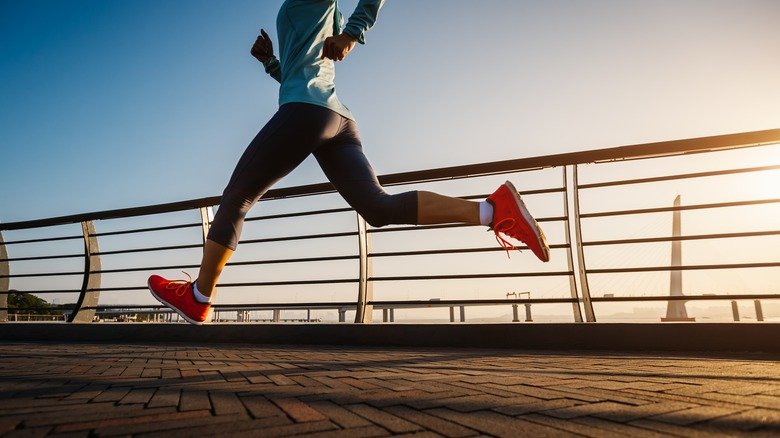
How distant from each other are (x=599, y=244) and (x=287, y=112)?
2196 millimetres

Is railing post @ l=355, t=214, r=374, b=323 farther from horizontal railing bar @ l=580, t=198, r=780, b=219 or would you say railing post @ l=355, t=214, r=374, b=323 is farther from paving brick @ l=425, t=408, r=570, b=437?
paving brick @ l=425, t=408, r=570, b=437

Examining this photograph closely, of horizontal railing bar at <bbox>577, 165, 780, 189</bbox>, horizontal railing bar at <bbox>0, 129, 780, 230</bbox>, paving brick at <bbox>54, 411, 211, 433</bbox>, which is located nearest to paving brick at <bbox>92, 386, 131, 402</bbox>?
paving brick at <bbox>54, 411, 211, 433</bbox>

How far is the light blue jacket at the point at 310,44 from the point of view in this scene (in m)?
2.12

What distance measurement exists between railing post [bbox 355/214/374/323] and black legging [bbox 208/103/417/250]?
1.26 meters

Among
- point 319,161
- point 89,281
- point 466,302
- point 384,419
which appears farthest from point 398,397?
point 89,281

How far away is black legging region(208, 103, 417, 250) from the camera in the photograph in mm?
2088

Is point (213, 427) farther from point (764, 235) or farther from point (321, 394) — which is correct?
point (764, 235)

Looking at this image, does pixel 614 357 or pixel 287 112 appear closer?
pixel 287 112

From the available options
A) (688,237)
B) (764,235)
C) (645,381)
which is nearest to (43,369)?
(645,381)

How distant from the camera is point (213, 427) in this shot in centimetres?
102

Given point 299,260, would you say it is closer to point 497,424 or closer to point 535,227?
point 535,227

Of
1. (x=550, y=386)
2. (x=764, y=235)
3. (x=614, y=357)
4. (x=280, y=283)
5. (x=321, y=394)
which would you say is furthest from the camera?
(x=280, y=283)

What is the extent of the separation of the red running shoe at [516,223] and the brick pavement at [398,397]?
0.55 metres

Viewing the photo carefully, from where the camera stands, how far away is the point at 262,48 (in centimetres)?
260
